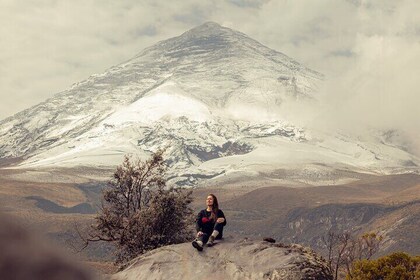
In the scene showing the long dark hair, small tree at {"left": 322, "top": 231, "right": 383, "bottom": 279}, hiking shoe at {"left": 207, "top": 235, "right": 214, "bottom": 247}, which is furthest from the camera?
small tree at {"left": 322, "top": 231, "right": 383, "bottom": 279}

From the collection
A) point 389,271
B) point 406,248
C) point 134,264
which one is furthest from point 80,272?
point 406,248

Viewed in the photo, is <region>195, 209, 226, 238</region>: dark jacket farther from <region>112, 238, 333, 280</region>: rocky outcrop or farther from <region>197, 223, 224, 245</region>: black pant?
<region>112, 238, 333, 280</region>: rocky outcrop

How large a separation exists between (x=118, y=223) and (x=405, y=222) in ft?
569

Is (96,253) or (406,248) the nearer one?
(406,248)

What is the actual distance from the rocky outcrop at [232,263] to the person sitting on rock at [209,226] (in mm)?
192

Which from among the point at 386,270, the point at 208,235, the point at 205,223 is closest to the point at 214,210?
the point at 205,223

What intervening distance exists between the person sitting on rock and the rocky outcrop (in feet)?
0.63

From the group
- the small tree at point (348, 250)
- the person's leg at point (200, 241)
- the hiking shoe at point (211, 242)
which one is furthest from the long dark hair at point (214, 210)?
the small tree at point (348, 250)

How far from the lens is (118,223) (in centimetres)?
→ 2419

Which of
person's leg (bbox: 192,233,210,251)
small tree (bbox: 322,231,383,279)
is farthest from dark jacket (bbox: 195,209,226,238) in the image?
small tree (bbox: 322,231,383,279)

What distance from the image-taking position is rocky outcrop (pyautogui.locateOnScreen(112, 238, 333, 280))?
11.1 meters

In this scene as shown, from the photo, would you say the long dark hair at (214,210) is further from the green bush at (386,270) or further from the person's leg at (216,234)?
the green bush at (386,270)

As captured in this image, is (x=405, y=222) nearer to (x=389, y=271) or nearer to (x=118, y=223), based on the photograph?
(x=389, y=271)

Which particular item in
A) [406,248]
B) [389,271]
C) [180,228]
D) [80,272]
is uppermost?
[80,272]
